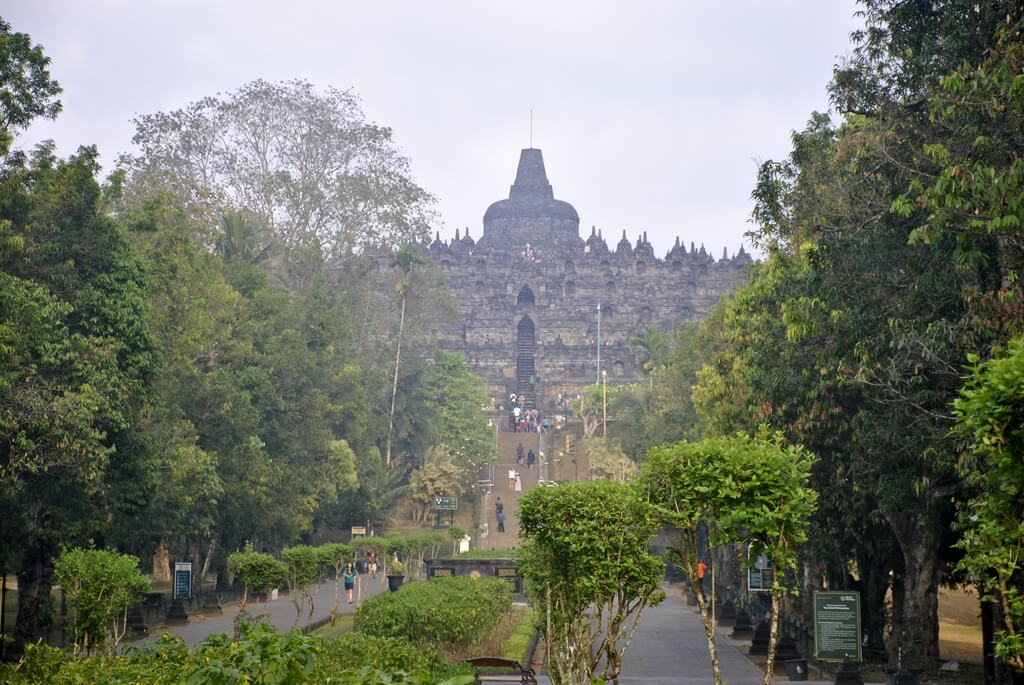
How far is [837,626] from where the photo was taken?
59.4ft

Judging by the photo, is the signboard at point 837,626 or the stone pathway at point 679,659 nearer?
the signboard at point 837,626

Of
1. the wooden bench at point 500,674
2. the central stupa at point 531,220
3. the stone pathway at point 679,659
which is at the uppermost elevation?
the central stupa at point 531,220

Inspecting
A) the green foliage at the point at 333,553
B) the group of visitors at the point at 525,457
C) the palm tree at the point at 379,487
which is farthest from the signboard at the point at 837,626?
the group of visitors at the point at 525,457

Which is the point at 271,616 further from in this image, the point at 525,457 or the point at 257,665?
the point at 525,457

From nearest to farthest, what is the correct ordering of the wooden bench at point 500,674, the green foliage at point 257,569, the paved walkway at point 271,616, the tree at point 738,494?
1. the tree at point 738,494
2. the wooden bench at point 500,674
3. the green foliage at point 257,569
4. the paved walkway at point 271,616

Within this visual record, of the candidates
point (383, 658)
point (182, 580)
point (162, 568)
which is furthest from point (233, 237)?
point (383, 658)

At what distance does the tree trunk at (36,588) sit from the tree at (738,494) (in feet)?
45.4

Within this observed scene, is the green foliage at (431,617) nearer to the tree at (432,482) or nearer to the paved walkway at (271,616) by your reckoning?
the paved walkway at (271,616)

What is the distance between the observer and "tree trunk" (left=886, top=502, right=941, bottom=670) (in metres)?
20.2

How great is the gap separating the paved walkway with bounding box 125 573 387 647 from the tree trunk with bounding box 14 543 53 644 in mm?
1667

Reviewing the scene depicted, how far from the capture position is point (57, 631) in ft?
80.0

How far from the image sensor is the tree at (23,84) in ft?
69.1

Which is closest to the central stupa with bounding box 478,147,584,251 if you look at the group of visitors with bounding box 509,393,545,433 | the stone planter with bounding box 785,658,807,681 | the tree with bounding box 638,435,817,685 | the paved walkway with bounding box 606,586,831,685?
the group of visitors with bounding box 509,393,545,433

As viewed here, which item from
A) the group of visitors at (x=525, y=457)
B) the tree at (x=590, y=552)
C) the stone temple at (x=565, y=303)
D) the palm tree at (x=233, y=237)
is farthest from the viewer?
the stone temple at (x=565, y=303)
